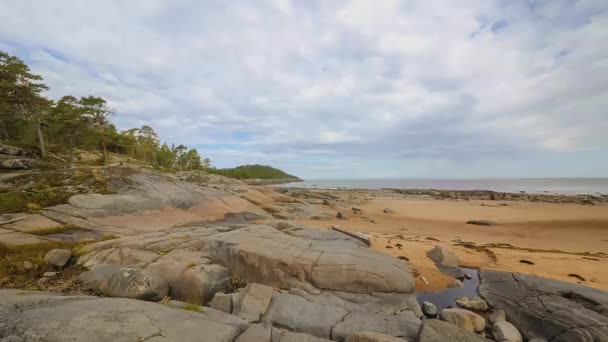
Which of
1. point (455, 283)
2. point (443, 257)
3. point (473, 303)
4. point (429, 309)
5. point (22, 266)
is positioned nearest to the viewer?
point (429, 309)

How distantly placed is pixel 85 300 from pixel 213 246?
4174 millimetres

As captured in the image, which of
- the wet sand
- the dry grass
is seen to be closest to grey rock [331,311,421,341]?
the wet sand

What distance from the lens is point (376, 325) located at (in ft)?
20.4

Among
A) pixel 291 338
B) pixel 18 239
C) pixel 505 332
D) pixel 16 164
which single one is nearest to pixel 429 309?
pixel 505 332

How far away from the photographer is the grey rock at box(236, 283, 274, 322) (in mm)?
6438

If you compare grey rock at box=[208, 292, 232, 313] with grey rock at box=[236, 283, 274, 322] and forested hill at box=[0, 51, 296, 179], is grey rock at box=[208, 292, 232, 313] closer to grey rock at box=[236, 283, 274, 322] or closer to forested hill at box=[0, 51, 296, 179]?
grey rock at box=[236, 283, 274, 322]

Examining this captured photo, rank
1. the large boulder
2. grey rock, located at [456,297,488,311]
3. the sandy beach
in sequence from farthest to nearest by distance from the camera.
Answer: the sandy beach
the large boulder
grey rock, located at [456,297,488,311]

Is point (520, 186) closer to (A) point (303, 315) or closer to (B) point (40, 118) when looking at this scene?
(A) point (303, 315)

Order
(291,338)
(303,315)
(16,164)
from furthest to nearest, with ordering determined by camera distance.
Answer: (16,164)
(303,315)
(291,338)

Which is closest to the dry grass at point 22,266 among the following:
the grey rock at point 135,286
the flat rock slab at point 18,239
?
the flat rock slab at point 18,239

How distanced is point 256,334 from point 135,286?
3.80 metres

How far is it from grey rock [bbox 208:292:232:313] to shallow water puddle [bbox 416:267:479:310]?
601 centimetres

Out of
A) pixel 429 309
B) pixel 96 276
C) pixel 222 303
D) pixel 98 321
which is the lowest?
pixel 429 309

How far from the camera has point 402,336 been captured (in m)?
5.96
